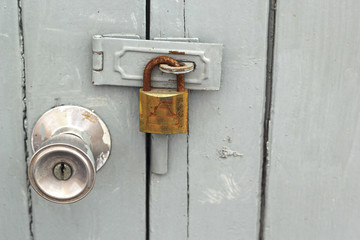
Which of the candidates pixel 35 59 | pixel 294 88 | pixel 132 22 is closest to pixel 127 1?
pixel 132 22

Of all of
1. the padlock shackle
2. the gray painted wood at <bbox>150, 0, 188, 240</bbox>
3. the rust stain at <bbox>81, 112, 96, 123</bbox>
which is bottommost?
the gray painted wood at <bbox>150, 0, 188, 240</bbox>

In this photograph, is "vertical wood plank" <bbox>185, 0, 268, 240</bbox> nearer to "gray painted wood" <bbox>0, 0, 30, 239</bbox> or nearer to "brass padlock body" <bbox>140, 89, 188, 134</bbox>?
"brass padlock body" <bbox>140, 89, 188, 134</bbox>

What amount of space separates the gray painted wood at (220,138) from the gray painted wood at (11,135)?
7.7 inches

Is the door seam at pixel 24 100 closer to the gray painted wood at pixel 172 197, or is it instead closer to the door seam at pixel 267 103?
the gray painted wood at pixel 172 197

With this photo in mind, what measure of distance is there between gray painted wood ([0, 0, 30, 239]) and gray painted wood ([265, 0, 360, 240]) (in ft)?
1.19

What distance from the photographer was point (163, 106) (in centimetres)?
57

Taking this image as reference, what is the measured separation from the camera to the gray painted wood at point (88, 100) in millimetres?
606

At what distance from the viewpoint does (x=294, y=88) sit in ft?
2.06

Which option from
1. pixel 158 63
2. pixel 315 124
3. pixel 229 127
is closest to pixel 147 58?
pixel 158 63

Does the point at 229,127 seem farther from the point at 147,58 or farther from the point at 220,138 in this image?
the point at 147,58

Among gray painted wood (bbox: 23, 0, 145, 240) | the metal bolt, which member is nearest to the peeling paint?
gray painted wood (bbox: 23, 0, 145, 240)

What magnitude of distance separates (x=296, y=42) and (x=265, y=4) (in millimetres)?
67

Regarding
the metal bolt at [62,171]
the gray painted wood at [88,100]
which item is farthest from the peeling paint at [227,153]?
the metal bolt at [62,171]

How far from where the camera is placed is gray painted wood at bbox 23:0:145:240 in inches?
23.9
